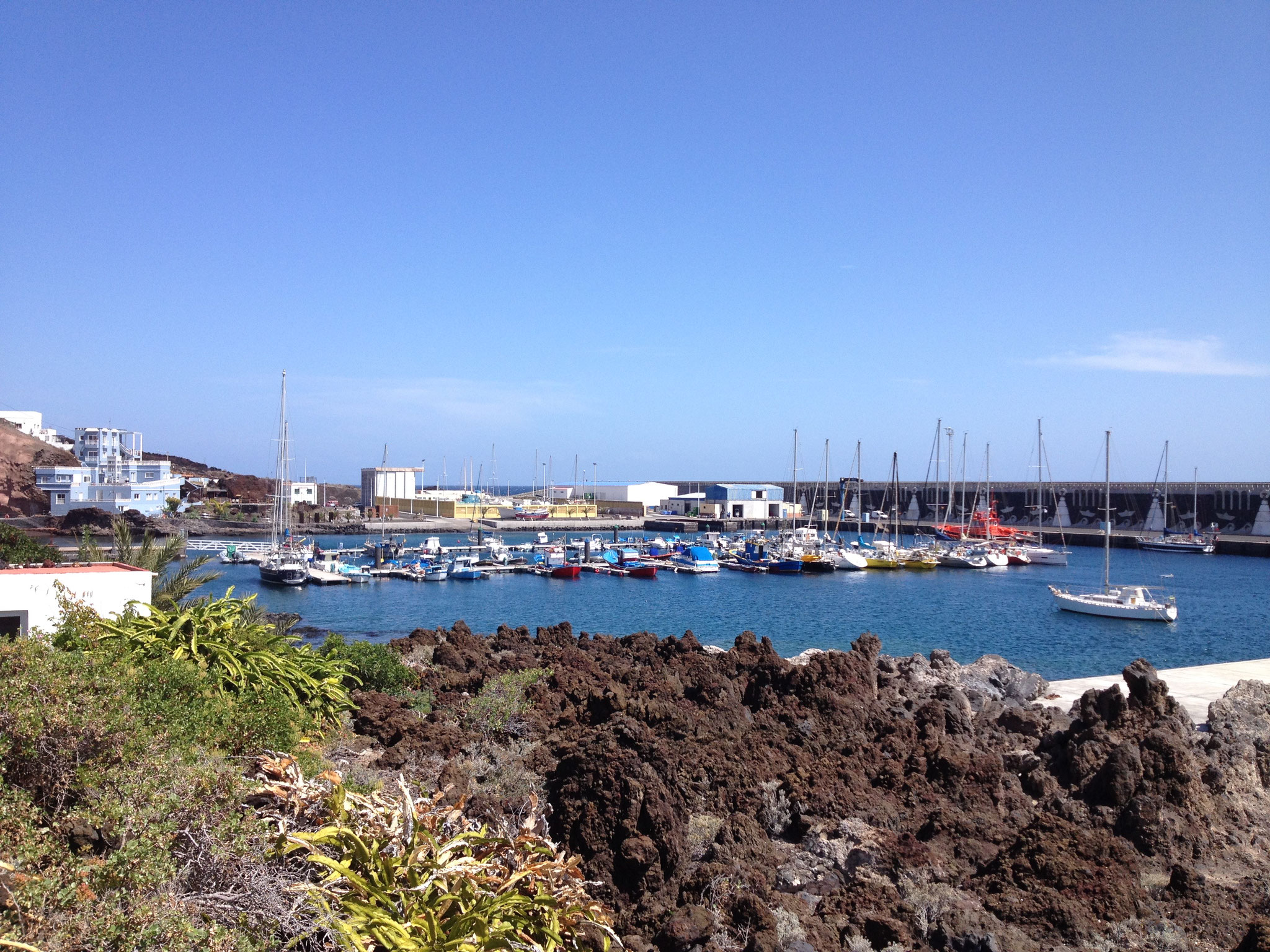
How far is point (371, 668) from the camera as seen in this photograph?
13461 millimetres

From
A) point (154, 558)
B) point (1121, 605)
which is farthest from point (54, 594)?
point (1121, 605)

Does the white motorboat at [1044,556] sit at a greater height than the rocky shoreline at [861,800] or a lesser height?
lesser

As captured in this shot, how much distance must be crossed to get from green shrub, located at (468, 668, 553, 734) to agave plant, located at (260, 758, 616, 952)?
219 inches

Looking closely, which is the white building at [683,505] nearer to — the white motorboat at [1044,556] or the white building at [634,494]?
the white building at [634,494]

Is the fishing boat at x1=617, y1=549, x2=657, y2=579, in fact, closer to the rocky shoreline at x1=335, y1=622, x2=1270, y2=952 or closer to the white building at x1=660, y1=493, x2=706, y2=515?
the rocky shoreline at x1=335, y1=622, x2=1270, y2=952

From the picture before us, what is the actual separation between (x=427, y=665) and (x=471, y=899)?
12960 millimetres

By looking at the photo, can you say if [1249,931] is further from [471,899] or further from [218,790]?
[218,790]

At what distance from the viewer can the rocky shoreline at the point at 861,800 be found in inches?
283

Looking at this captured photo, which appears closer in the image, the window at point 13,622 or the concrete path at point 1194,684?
the window at point 13,622

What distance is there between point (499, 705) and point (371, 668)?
2764mm

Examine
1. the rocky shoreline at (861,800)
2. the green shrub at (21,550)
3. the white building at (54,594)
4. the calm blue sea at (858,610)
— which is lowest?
the calm blue sea at (858,610)

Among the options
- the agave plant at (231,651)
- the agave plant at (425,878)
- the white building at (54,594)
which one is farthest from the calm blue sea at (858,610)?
the agave plant at (425,878)

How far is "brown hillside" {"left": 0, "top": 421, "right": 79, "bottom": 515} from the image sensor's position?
282ft

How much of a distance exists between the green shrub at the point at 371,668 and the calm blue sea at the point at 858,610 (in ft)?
65.0
